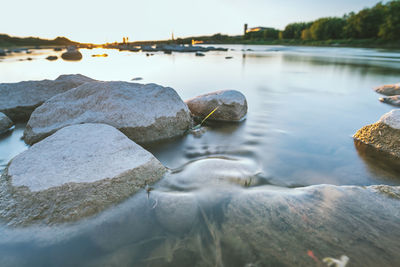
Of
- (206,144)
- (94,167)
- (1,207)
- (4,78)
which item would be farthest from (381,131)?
(4,78)

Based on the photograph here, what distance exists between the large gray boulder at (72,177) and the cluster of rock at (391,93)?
6773 millimetres

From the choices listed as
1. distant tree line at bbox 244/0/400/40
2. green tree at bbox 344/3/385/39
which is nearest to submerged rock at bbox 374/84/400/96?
distant tree line at bbox 244/0/400/40

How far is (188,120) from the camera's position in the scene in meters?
3.83

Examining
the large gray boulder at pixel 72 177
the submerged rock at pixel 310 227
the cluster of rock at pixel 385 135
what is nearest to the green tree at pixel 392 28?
the cluster of rock at pixel 385 135

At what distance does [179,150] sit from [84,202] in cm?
158

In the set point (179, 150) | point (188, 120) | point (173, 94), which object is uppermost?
point (173, 94)

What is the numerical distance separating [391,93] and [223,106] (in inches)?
251

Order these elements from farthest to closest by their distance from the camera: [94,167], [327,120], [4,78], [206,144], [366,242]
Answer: [4,78] < [327,120] < [206,144] < [94,167] < [366,242]

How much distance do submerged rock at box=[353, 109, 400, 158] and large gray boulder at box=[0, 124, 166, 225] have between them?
119 inches

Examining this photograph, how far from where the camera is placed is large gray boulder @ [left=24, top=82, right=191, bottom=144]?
10.5 feet

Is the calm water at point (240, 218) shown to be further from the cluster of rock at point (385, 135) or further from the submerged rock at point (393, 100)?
the submerged rock at point (393, 100)

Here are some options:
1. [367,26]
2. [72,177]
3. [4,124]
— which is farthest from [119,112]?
[367,26]

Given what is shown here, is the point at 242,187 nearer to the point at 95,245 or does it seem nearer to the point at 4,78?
the point at 95,245

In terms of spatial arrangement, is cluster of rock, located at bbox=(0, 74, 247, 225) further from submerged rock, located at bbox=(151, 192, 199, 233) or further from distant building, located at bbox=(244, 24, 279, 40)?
distant building, located at bbox=(244, 24, 279, 40)
